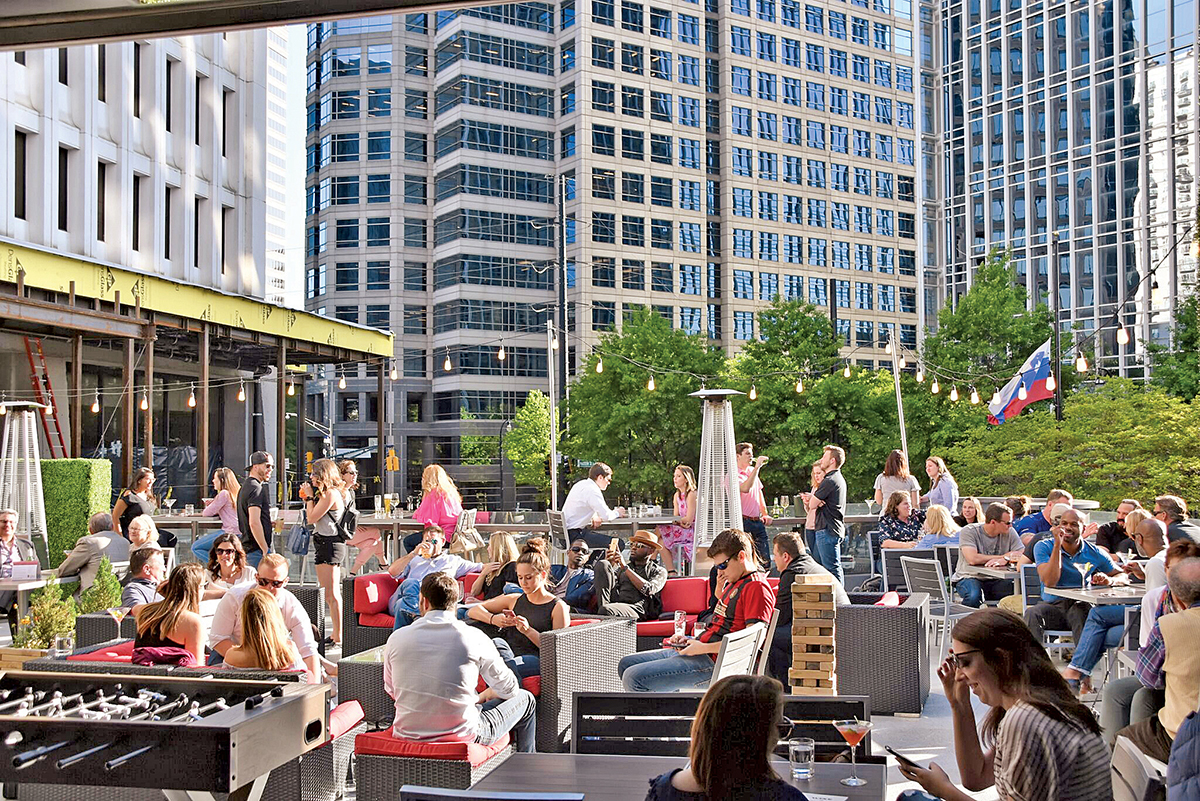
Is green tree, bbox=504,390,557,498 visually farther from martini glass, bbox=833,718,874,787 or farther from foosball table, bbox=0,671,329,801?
martini glass, bbox=833,718,874,787

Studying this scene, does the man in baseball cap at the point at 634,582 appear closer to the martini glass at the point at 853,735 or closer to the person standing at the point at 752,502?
the person standing at the point at 752,502

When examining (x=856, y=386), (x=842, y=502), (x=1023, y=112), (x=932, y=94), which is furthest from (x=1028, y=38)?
(x=842, y=502)

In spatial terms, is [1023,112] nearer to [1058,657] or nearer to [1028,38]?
[1028,38]

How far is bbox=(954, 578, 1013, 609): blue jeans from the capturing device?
12.4 meters

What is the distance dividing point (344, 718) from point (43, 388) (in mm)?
23665

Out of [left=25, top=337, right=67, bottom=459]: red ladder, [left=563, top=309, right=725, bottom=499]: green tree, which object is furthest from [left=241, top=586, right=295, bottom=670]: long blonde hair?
[left=563, top=309, right=725, bottom=499]: green tree

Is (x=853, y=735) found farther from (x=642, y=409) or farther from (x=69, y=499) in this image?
(x=642, y=409)

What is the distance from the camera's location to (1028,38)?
77.7m

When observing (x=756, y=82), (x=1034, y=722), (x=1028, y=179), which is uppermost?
(x=756, y=82)

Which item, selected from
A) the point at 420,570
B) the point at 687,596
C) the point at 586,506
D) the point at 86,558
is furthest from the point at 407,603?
the point at 586,506

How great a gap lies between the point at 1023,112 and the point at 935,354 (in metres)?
43.0

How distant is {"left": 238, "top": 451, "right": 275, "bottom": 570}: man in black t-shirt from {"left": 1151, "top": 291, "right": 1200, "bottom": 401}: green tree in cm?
3221

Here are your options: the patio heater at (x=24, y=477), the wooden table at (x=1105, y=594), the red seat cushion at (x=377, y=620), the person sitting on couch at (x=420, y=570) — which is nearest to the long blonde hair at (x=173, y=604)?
the person sitting on couch at (x=420, y=570)

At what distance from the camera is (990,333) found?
41.5 metres
